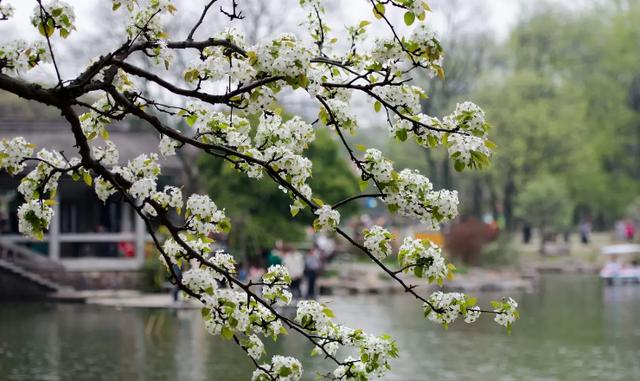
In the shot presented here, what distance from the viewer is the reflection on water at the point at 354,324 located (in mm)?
14719

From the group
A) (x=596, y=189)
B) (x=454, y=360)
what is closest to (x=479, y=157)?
(x=454, y=360)

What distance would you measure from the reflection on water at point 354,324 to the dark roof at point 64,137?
583 centimetres

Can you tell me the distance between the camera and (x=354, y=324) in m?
21.2

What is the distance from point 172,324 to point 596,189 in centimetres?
3918

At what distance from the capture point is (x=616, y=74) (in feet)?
196

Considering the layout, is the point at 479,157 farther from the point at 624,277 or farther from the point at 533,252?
the point at 533,252

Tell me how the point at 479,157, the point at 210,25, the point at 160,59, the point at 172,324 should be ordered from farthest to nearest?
the point at 210,25 < the point at 172,324 < the point at 160,59 < the point at 479,157

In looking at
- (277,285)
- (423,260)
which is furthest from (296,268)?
(423,260)

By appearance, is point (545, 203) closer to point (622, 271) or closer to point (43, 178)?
point (622, 271)

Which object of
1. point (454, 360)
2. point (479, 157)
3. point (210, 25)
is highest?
point (210, 25)

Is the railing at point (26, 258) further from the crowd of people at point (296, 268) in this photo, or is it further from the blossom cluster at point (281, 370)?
the blossom cluster at point (281, 370)

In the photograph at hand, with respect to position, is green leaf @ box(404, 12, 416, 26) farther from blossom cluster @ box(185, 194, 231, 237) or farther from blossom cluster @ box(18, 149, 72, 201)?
blossom cluster @ box(18, 149, 72, 201)

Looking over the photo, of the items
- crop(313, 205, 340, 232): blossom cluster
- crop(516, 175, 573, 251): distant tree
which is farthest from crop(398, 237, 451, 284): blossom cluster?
crop(516, 175, 573, 251): distant tree

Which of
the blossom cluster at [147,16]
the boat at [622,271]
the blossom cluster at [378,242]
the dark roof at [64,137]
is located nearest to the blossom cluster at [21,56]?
the blossom cluster at [147,16]
